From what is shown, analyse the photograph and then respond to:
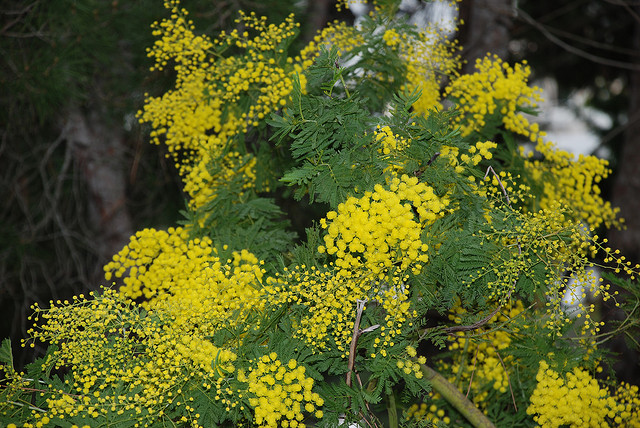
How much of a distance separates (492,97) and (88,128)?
2624 millimetres

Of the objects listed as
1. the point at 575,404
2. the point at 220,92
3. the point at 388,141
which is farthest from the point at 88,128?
the point at 575,404

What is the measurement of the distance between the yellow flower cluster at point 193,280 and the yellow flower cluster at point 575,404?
803mm

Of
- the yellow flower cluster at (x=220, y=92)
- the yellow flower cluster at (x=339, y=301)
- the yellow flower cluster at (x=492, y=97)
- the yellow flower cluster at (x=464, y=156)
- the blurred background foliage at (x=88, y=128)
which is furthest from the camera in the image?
the blurred background foliage at (x=88, y=128)

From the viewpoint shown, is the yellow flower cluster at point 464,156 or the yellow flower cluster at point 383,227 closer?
the yellow flower cluster at point 383,227

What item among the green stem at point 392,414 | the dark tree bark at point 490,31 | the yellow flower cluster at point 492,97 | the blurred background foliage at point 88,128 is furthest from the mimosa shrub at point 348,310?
the dark tree bark at point 490,31

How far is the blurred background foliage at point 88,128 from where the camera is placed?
9.32 feet

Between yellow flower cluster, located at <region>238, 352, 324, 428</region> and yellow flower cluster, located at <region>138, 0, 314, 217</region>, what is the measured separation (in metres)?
0.83

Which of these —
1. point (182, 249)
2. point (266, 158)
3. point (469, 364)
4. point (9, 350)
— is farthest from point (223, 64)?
point (469, 364)

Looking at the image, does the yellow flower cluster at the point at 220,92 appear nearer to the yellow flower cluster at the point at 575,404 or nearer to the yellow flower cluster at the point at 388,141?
the yellow flower cluster at the point at 388,141

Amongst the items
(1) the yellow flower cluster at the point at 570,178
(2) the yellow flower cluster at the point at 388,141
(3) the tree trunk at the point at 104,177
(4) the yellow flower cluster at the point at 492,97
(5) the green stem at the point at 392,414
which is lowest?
(3) the tree trunk at the point at 104,177

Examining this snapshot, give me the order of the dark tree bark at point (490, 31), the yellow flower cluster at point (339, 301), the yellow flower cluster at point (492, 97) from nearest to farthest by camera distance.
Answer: the yellow flower cluster at point (339, 301) → the yellow flower cluster at point (492, 97) → the dark tree bark at point (490, 31)

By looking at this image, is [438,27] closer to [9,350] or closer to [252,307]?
[252,307]

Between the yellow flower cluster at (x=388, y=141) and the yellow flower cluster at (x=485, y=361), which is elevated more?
the yellow flower cluster at (x=388, y=141)

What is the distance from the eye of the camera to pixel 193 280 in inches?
67.7
